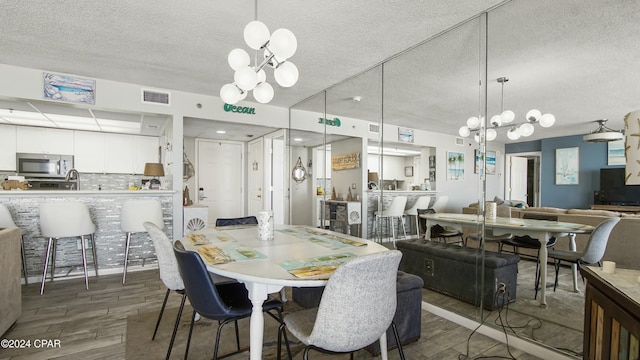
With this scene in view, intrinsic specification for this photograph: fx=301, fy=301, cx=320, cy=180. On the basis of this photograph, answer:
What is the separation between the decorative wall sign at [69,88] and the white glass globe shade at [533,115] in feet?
15.3

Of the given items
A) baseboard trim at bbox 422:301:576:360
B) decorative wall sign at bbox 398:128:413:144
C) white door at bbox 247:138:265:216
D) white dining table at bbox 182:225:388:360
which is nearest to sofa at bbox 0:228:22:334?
white dining table at bbox 182:225:388:360

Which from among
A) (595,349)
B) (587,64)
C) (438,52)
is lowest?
(595,349)

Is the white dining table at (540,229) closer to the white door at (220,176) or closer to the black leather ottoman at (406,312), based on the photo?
the black leather ottoman at (406,312)

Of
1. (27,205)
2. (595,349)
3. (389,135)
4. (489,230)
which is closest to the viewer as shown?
(595,349)

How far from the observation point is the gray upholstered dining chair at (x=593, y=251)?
1.90 metres

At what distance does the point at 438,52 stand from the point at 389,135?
1090 mm

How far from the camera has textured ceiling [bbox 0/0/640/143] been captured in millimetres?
2068

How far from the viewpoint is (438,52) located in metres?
2.93

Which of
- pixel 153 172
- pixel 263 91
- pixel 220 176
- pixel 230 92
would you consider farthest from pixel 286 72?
pixel 220 176

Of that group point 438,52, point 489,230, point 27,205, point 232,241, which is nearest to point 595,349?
point 489,230

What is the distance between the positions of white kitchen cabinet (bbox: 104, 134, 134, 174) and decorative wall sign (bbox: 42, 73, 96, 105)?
8.87 ft

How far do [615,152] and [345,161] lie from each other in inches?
128

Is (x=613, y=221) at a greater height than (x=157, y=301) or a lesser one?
greater

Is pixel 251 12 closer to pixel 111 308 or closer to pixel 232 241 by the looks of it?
pixel 232 241
